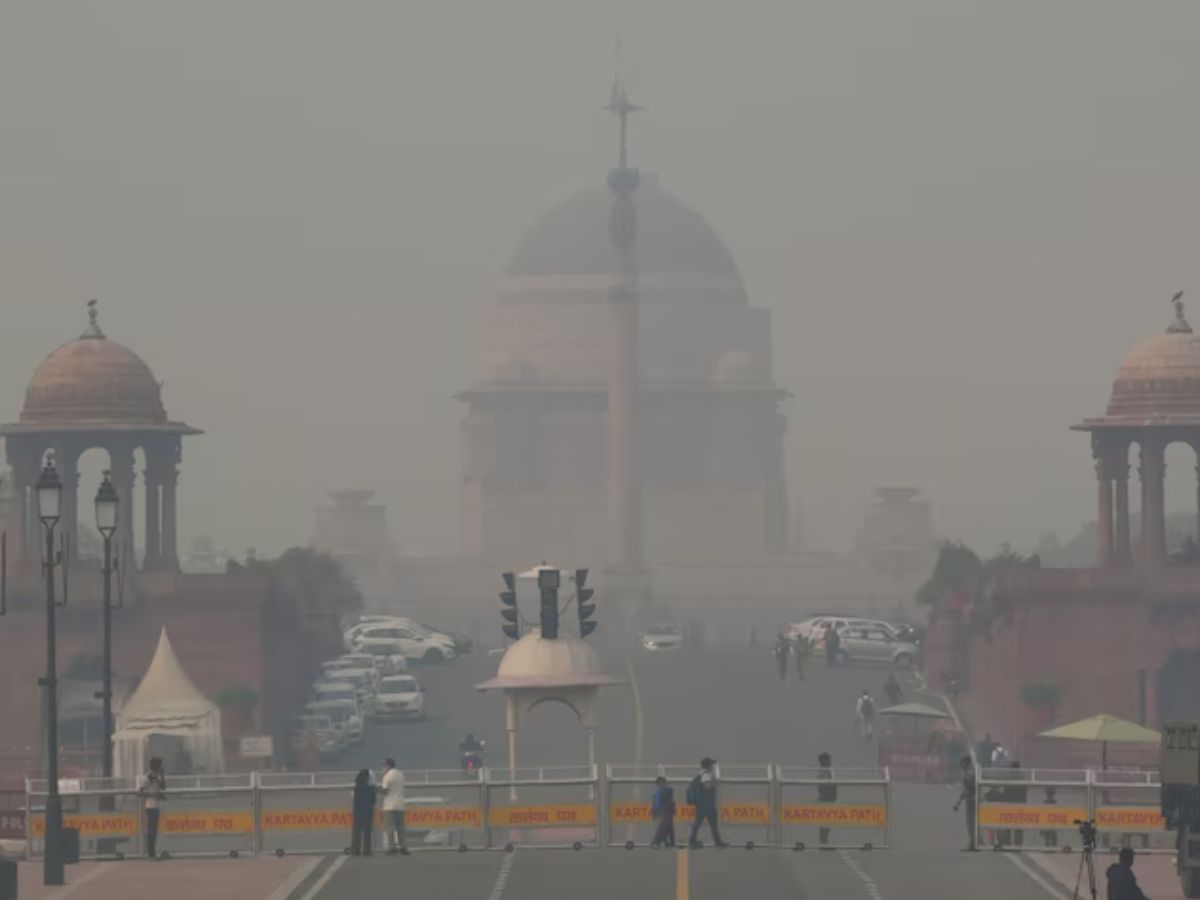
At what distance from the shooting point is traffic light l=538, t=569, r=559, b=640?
240 ft

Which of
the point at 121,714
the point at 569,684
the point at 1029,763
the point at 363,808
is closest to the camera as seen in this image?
the point at 363,808

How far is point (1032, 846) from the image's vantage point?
6366cm

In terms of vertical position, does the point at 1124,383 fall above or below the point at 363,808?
above

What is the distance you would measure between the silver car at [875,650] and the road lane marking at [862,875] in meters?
74.1

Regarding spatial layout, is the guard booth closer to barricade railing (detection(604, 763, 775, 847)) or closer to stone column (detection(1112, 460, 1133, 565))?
stone column (detection(1112, 460, 1133, 565))

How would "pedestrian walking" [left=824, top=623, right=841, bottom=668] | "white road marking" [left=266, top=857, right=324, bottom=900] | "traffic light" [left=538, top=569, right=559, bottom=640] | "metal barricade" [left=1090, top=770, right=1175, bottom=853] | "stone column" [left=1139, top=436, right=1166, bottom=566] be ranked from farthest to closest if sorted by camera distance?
1. "pedestrian walking" [left=824, top=623, right=841, bottom=668]
2. "stone column" [left=1139, top=436, right=1166, bottom=566]
3. "traffic light" [left=538, top=569, right=559, bottom=640]
4. "metal barricade" [left=1090, top=770, right=1175, bottom=853]
5. "white road marking" [left=266, top=857, right=324, bottom=900]

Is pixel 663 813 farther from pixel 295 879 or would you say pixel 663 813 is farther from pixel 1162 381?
pixel 1162 381

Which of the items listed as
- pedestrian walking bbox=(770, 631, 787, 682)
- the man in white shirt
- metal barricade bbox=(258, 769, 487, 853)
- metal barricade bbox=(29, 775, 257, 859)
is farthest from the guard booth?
metal barricade bbox=(29, 775, 257, 859)

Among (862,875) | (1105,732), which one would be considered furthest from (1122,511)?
(862,875)

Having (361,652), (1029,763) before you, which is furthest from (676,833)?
(361,652)

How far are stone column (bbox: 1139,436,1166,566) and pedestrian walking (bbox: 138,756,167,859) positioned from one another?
207 feet

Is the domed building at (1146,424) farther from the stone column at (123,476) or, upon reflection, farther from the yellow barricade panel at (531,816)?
the yellow barricade panel at (531,816)

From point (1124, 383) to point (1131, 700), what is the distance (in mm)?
12809

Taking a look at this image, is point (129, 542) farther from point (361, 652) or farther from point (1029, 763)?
point (1029, 763)
